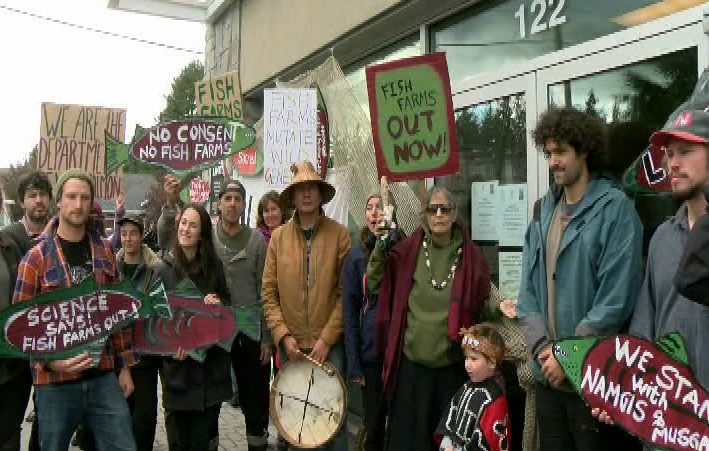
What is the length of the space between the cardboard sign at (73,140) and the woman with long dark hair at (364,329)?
9.66 ft

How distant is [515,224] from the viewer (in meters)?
3.96

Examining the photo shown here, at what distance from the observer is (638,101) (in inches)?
129

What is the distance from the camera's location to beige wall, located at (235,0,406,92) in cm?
Answer: 608

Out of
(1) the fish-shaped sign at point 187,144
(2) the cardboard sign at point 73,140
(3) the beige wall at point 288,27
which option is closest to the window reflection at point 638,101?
(3) the beige wall at point 288,27

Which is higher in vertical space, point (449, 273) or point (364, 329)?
point (449, 273)

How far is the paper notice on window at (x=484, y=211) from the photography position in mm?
4172

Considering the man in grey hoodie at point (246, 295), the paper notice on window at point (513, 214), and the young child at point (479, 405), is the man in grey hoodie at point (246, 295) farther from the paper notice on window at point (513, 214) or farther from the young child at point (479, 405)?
the paper notice on window at point (513, 214)

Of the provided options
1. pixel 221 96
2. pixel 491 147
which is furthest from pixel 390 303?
pixel 221 96

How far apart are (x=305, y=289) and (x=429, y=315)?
89 centimetres

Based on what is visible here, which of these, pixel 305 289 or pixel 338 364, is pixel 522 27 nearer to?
pixel 305 289

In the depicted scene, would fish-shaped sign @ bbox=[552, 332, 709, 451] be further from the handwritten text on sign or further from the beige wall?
the beige wall

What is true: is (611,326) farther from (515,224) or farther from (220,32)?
(220,32)

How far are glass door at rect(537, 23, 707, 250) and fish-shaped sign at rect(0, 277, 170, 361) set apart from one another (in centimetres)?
252

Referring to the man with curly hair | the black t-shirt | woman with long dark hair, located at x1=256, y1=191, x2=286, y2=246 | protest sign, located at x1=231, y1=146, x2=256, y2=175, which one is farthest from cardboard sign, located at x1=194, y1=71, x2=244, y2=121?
the man with curly hair
